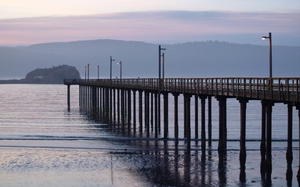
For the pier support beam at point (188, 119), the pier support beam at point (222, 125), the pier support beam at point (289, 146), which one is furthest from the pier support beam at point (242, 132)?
the pier support beam at point (188, 119)

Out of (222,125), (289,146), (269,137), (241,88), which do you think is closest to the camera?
(269,137)

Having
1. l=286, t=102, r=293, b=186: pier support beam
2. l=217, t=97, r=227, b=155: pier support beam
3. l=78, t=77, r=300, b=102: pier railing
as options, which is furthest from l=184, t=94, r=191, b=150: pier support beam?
l=286, t=102, r=293, b=186: pier support beam

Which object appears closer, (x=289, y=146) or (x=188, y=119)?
(x=289, y=146)

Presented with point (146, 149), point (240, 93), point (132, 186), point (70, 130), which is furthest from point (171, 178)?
point (70, 130)

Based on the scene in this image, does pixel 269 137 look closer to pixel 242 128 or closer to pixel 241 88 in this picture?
pixel 242 128

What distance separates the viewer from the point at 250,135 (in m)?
57.0

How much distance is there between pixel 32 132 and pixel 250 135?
1751cm

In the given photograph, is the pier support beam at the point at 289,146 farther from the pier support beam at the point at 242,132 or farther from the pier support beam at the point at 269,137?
the pier support beam at the point at 242,132

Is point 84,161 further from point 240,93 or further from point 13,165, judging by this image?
point 240,93

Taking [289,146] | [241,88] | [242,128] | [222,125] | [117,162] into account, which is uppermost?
[241,88]

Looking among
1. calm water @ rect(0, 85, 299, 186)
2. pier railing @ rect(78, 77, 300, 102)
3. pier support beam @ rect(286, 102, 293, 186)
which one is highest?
pier railing @ rect(78, 77, 300, 102)

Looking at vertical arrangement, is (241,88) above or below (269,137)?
above

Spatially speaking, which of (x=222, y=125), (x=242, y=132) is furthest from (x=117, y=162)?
(x=242, y=132)

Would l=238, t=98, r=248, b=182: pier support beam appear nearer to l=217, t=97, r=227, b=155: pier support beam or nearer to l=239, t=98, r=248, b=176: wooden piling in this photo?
l=239, t=98, r=248, b=176: wooden piling
